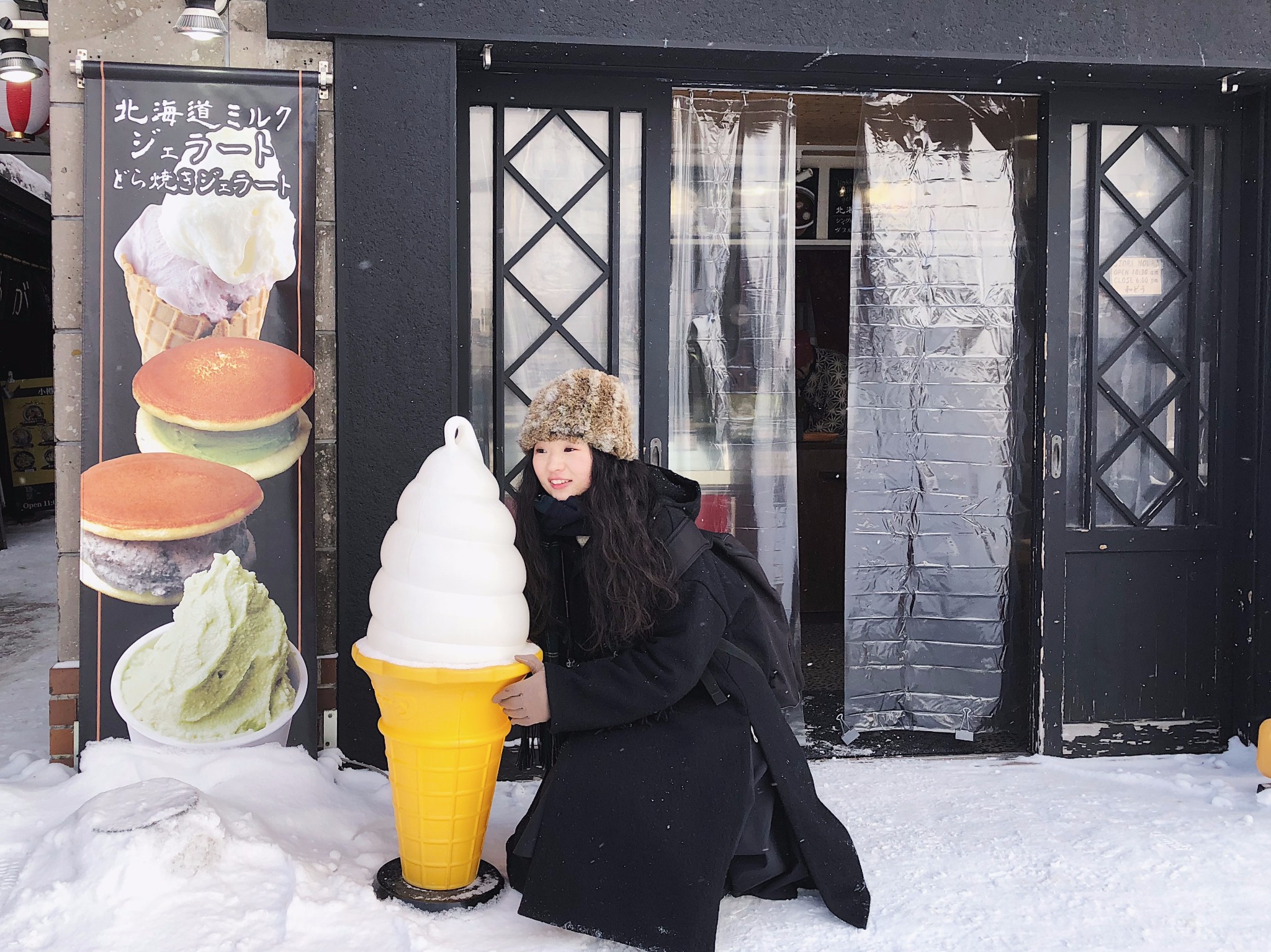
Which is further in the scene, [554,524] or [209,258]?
[209,258]

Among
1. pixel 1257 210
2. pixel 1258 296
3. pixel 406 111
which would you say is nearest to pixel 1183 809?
pixel 1258 296

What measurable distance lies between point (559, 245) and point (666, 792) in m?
2.45

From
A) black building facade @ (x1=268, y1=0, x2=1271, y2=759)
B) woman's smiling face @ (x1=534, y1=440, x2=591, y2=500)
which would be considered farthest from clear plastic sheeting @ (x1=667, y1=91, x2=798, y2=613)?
woman's smiling face @ (x1=534, y1=440, x2=591, y2=500)

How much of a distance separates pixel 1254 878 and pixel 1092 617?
1.44 meters

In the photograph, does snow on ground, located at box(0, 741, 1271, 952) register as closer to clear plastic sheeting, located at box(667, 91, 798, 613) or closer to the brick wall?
the brick wall

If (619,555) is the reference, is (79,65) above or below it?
above

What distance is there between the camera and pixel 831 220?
6.98m

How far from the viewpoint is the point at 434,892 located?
3.00 m

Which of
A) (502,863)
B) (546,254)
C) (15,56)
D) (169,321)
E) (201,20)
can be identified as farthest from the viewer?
(546,254)

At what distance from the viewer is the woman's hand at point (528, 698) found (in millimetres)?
2816

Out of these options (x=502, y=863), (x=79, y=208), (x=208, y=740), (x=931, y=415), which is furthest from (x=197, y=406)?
(x=931, y=415)

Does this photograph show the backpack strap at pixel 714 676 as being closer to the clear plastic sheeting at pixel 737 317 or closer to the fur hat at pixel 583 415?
the fur hat at pixel 583 415

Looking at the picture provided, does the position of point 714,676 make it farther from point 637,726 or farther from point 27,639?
point 27,639

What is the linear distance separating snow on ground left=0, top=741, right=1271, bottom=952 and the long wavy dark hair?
0.91 m
